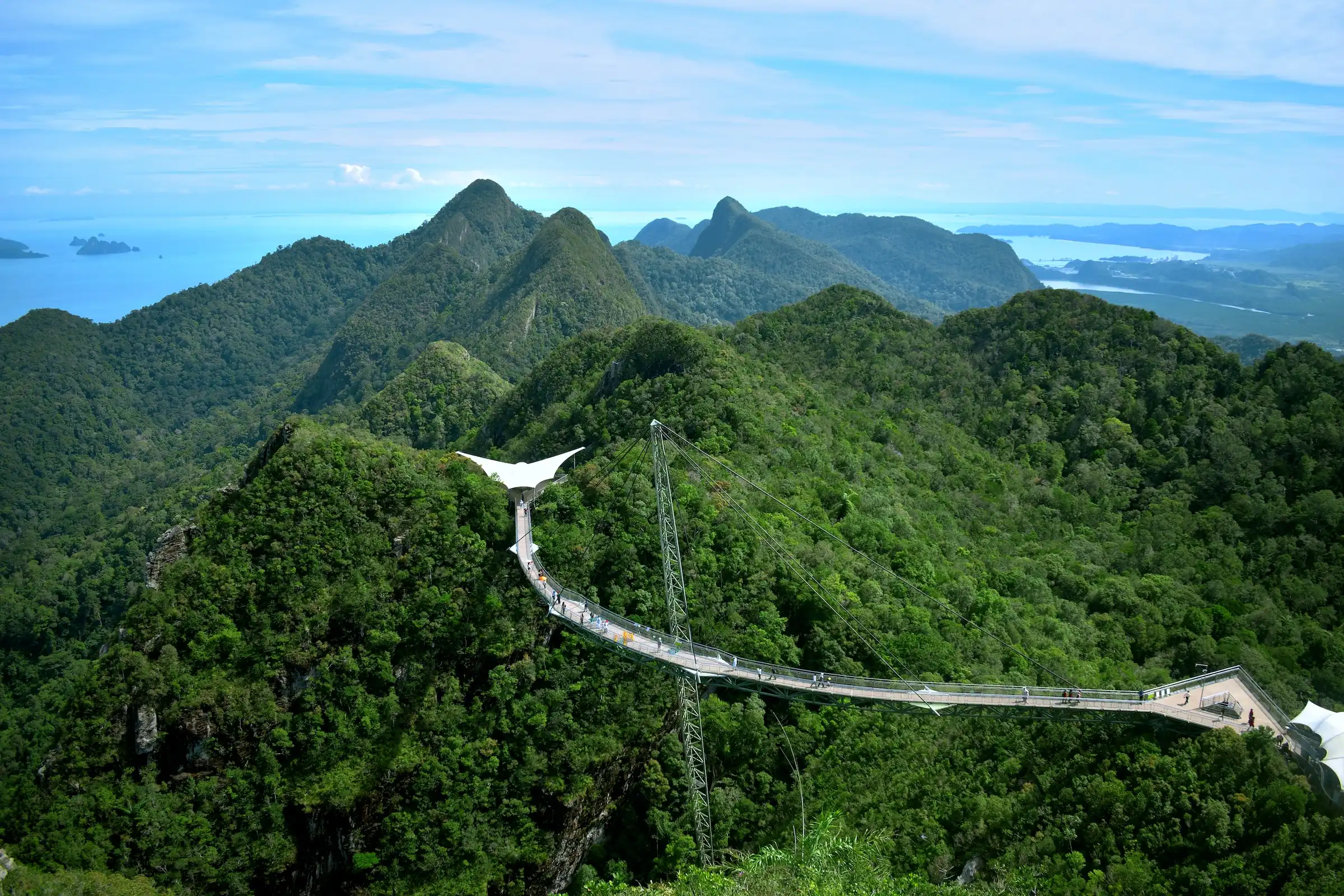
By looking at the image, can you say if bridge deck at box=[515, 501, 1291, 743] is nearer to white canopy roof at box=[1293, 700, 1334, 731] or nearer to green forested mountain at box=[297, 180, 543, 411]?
white canopy roof at box=[1293, 700, 1334, 731]

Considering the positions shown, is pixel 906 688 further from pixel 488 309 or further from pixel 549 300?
pixel 488 309

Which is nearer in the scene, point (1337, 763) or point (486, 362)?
point (1337, 763)

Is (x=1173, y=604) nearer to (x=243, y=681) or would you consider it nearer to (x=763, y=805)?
(x=763, y=805)

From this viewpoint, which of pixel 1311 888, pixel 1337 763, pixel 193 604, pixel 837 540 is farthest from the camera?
pixel 837 540

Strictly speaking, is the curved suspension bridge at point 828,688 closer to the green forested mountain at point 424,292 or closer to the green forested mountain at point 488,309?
the green forested mountain at point 488,309

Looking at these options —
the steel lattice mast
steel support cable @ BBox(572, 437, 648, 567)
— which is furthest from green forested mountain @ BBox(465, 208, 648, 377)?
the steel lattice mast

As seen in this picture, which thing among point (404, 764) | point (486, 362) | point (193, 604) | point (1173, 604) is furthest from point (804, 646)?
point (486, 362)

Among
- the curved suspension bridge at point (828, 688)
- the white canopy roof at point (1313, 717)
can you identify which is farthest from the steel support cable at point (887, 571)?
the white canopy roof at point (1313, 717)
